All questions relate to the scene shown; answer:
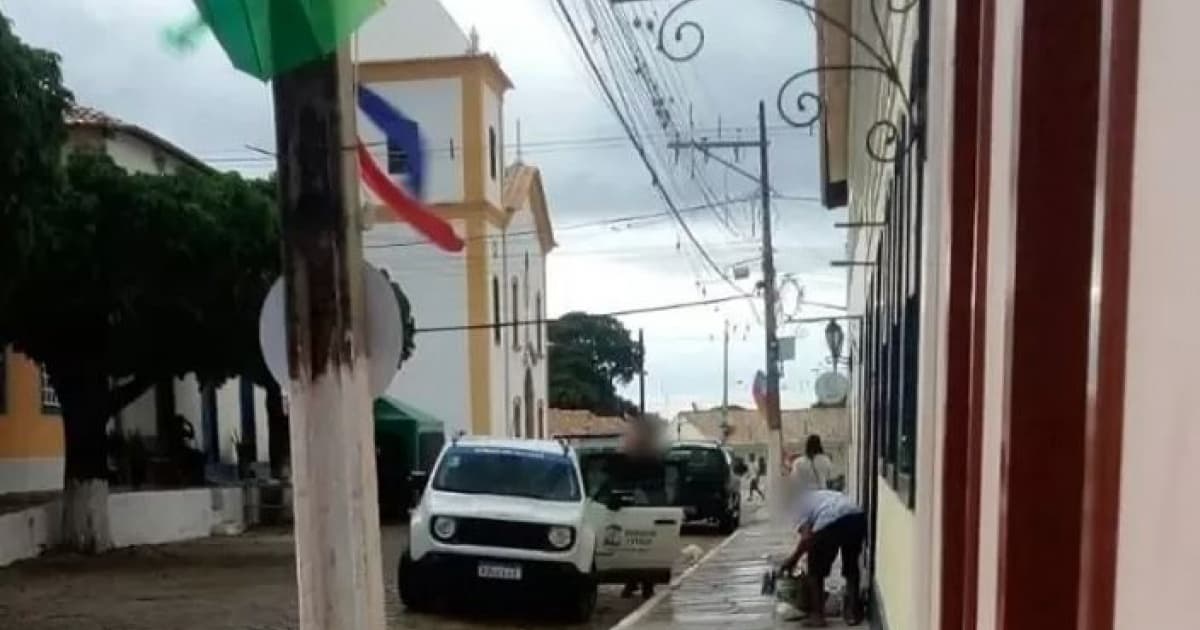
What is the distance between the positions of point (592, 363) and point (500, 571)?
63629 millimetres

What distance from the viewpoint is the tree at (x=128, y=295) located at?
70.8ft

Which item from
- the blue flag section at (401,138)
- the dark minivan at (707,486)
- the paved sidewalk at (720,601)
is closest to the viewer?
the blue flag section at (401,138)

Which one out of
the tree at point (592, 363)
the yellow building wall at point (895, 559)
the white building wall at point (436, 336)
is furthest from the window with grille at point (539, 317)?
the yellow building wall at point (895, 559)

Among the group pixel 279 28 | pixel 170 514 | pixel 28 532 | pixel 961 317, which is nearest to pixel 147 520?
pixel 170 514

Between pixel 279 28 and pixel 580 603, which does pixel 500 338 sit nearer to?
pixel 580 603

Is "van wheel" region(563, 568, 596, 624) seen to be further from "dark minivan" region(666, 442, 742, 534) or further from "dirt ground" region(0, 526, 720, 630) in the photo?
"dark minivan" region(666, 442, 742, 534)

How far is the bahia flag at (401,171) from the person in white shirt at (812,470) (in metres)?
8.71

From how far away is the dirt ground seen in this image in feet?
54.3

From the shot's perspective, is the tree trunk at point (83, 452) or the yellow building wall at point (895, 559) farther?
the tree trunk at point (83, 452)

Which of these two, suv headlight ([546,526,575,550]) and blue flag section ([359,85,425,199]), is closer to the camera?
blue flag section ([359,85,425,199])

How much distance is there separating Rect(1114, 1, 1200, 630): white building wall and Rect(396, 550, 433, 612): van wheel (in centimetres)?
1538

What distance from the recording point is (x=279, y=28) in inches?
233

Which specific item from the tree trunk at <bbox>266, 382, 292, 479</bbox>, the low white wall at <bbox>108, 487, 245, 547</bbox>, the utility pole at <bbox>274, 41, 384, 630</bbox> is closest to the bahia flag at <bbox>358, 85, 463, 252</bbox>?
the utility pole at <bbox>274, 41, 384, 630</bbox>

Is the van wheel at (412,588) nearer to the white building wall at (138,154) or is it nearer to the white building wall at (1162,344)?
the white building wall at (138,154)
